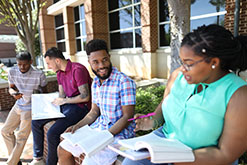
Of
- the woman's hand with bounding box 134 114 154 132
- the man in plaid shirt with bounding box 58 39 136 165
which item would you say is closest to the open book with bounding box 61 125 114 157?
the man in plaid shirt with bounding box 58 39 136 165

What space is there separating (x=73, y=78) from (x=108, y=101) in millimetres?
926

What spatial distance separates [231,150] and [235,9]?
5.11m

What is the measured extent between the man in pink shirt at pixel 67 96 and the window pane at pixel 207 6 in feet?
19.6

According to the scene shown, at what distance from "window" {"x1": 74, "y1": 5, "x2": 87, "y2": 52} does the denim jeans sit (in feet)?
34.2

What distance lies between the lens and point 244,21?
5.07 metres

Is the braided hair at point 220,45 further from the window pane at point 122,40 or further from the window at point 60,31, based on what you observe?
the window at point 60,31

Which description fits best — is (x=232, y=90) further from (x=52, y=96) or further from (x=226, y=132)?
(x=52, y=96)

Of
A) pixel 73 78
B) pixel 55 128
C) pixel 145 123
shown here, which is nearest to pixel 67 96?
pixel 73 78

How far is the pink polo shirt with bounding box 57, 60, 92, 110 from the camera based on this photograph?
8.70 feet

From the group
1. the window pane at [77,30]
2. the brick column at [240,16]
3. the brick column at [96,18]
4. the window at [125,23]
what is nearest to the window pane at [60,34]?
the window pane at [77,30]

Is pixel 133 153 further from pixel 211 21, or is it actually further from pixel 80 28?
pixel 80 28

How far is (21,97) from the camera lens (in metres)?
3.18

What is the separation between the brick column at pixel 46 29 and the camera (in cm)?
1484

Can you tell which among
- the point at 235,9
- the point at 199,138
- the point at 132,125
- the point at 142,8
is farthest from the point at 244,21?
the point at 199,138
